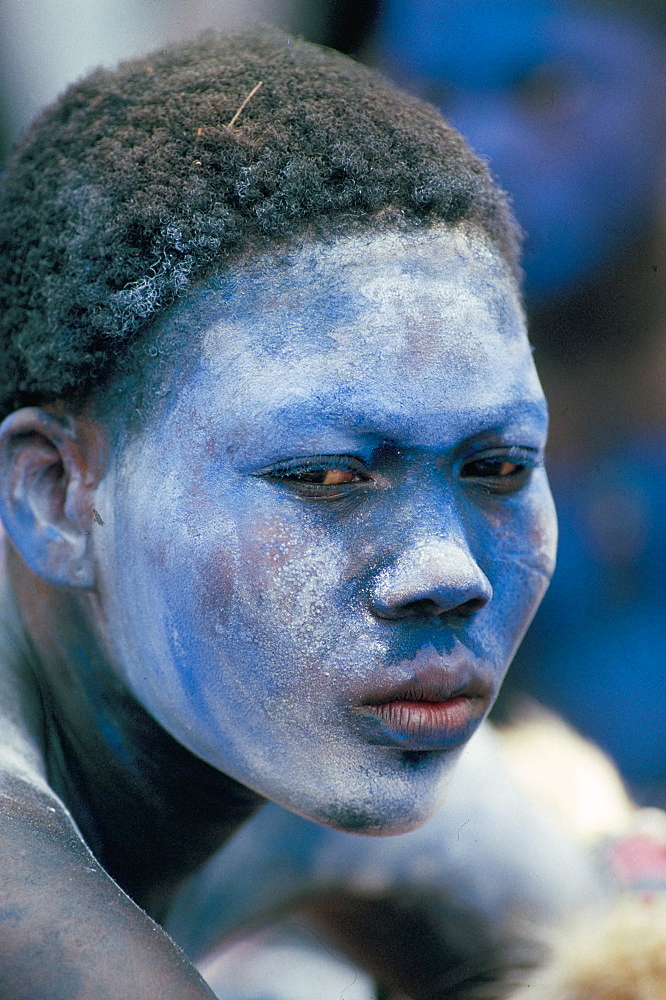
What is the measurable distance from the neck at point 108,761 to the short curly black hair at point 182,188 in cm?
38

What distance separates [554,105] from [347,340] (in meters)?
1.55

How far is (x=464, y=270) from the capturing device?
1.53 m

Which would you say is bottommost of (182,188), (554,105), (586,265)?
(182,188)

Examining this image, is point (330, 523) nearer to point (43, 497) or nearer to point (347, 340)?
point (347, 340)

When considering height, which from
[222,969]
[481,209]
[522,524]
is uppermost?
[481,209]

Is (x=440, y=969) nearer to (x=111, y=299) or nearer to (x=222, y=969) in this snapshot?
(x=222, y=969)

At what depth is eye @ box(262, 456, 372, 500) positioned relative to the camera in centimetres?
142

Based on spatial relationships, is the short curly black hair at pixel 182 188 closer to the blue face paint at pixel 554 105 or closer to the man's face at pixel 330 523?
the man's face at pixel 330 523

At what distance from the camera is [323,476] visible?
4.70 ft

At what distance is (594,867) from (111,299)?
1.67m

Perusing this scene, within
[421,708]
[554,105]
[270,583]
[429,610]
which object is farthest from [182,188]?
[554,105]

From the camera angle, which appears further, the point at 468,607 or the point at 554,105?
the point at 554,105

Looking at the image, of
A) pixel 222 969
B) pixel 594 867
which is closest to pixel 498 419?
pixel 594 867

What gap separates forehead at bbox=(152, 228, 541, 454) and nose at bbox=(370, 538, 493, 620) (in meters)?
0.18
